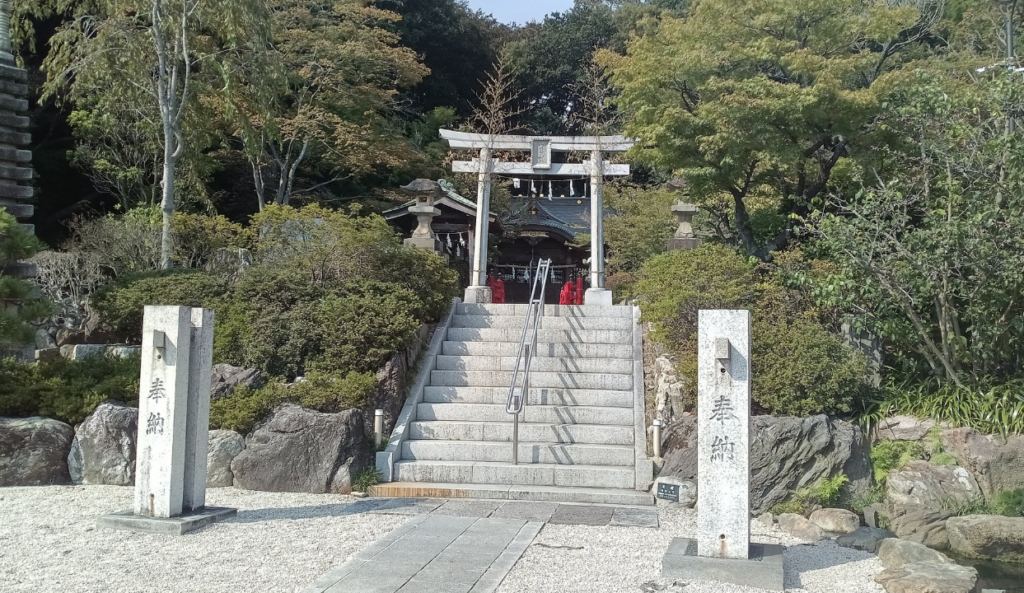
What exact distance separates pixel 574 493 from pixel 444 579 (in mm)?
3010

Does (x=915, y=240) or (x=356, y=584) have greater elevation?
(x=915, y=240)

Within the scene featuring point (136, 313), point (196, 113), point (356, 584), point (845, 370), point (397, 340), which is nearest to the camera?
point (356, 584)

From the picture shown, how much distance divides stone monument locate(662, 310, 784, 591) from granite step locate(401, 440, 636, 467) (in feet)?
9.67

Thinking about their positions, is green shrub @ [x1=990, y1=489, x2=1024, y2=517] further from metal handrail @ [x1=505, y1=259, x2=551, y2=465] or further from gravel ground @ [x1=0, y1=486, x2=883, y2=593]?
metal handrail @ [x1=505, y1=259, x2=551, y2=465]

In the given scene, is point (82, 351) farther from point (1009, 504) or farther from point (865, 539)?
point (1009, 504)

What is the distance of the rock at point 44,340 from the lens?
452 inches

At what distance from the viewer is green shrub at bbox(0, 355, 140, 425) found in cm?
909

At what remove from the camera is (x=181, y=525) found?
6582mm

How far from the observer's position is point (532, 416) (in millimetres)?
9703

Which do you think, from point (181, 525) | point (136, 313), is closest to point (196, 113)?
point (136, 313)

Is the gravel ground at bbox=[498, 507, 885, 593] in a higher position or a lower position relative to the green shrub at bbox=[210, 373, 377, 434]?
lower

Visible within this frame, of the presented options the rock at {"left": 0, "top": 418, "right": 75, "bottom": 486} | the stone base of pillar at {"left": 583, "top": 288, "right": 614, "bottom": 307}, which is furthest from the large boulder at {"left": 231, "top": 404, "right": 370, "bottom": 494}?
the stone base of pillar at {"left": 583, "top": 288, "right": 614, "bottom": 307}

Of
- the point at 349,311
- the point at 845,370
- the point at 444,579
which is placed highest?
the point at 349,311

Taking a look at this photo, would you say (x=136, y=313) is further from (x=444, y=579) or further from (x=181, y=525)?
(x=444, y=579)
